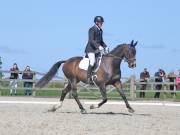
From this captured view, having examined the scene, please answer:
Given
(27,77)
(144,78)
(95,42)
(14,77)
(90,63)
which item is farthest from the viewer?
(14,77)

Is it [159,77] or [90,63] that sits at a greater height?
[90,63]

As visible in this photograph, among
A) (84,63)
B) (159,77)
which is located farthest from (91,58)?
(159,77)

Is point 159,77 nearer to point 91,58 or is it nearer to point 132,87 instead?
point 132,87

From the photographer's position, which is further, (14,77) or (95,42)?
(14,77)

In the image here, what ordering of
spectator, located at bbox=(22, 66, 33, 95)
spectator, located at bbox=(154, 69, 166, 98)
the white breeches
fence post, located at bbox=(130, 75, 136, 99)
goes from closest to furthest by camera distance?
the white breeches
fence post, located at bbox=(130, 75, 136, 99)
spectator, located at bbox=(154, 69, 166, 98)
spectator, located at bbox=(22, 66, 33, 95)

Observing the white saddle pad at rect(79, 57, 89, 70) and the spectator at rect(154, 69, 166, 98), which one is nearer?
the white saddle pad at rect(79, 57, 89, 70)

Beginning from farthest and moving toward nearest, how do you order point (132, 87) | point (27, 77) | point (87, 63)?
point (27, 77)
point (132, 87)
point (87, 63)

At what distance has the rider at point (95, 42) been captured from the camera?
15555mm

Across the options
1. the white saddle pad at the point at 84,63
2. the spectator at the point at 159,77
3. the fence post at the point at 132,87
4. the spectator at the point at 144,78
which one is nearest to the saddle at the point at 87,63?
the white saddle pad at the point at 84,63

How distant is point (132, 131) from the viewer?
34.8 ft

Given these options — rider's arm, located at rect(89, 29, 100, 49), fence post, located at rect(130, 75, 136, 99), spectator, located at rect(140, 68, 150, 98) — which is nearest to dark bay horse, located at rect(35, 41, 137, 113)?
rider's arm, located at rect(89, 29, 100, 49)

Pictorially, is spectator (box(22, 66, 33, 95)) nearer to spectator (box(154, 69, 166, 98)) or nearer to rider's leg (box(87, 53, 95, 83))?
spectator (box(154, 69, 166, 98))

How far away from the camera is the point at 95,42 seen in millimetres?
15555

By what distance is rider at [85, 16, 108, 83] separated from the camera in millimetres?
15555
